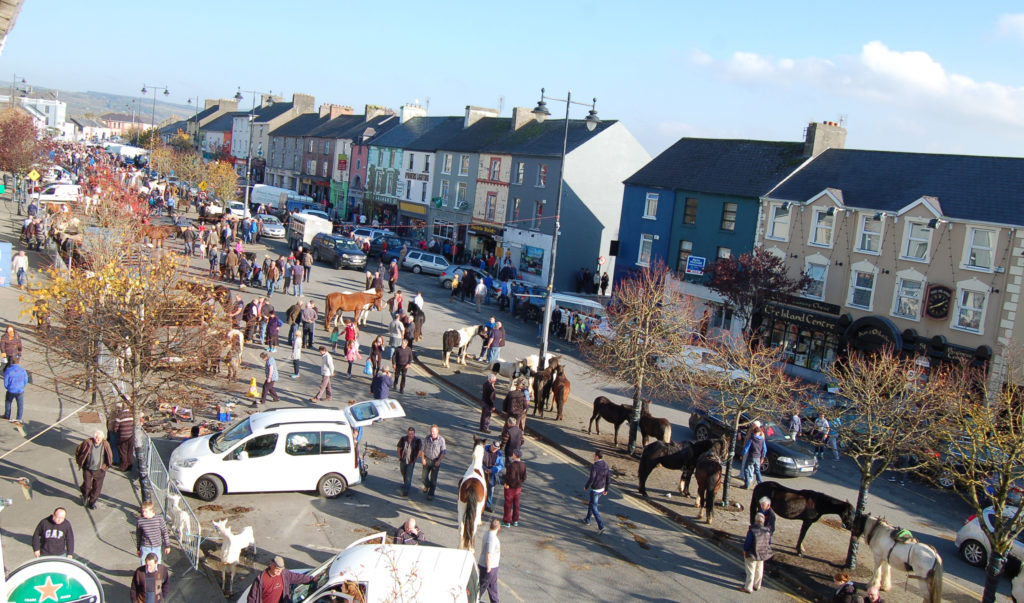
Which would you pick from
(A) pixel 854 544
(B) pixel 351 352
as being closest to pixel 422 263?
(B) pixel 351 352

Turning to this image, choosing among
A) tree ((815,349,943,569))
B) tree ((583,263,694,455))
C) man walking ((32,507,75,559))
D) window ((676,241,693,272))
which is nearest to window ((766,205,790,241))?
window ((676,241,693,272))

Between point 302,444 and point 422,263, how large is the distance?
31.5 meters

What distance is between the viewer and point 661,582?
13.0 m

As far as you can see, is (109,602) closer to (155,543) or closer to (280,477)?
(155,543)

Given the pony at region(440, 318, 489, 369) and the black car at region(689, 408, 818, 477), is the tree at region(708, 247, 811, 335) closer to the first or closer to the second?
the black car at region(689, 408, 818, 477)

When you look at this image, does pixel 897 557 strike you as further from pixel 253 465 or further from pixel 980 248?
pixel 980 248

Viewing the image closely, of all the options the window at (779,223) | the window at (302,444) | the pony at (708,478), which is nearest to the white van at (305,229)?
the window at (779,223)

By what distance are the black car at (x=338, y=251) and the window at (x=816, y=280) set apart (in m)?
22.7

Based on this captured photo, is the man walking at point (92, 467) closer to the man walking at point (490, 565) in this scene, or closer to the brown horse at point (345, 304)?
the man walking at point (490, 565)

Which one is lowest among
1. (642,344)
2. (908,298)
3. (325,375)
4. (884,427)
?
(325,375)

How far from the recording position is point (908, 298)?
30.3 m

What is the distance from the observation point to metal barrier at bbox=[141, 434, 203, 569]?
12.0 m

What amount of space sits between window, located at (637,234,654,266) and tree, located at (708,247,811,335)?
9.09 metres

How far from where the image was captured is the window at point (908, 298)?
98.2 feet
